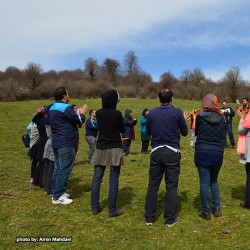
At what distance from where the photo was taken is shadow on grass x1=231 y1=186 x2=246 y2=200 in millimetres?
7758

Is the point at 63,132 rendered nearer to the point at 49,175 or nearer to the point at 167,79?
the point at 49,175

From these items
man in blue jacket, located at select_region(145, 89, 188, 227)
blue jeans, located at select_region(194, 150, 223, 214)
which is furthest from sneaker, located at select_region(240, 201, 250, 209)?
man in blue jacket, located at select_region(145, 89, 188, 227)

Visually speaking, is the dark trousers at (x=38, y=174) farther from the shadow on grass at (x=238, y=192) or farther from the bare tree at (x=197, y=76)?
the bare tree at (x=197, y=76)

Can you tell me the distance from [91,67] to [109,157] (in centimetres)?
8785

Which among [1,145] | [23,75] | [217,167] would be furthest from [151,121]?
[23,75]

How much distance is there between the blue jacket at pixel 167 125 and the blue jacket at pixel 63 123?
79.7 inches

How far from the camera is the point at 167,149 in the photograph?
5.90 metres

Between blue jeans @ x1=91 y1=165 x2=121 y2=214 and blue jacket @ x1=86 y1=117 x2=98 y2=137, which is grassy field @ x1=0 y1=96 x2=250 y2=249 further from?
blue jacket @ x1=86 y1=117 x2=98 y2=137

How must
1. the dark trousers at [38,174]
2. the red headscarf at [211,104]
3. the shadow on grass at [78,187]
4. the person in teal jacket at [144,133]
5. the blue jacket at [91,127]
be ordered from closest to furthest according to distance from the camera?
the red headscarf at [211,104], the shadow on grass at [78,187], the dark trousers at [38,174], the blue jacket at [91,127], the person in teal jacket at [144,133]

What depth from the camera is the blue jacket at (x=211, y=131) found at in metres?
6.13

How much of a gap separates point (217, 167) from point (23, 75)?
8395cm

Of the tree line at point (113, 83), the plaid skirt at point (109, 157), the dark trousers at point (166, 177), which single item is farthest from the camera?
the tree line at point (113, 83)

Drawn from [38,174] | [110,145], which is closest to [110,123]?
[110,145]

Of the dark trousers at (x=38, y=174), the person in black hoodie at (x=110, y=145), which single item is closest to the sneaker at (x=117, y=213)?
the person in black hoodie at (x=110, y=145)
